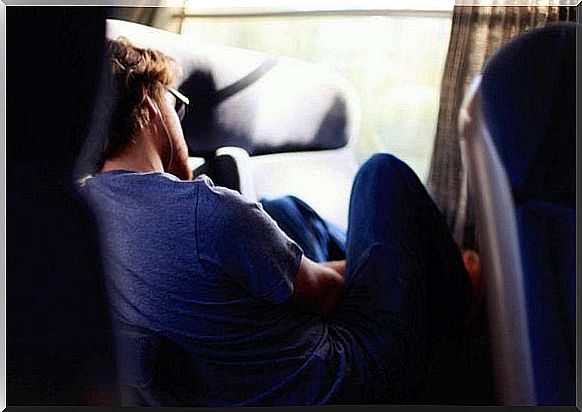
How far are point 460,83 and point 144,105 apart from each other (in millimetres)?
866

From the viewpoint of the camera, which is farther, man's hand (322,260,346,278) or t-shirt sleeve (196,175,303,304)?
man's hand (322,260,346,278)

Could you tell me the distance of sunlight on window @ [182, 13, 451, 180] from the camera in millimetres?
2258

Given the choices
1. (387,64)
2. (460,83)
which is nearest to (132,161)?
(387,64)

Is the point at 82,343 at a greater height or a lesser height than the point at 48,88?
lesser

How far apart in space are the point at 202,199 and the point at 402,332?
66 cm

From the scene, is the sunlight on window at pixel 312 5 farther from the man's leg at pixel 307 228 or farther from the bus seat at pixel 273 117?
the man's leg at pixel 307 228

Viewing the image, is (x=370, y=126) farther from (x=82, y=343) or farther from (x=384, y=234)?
(x=82, y=343)

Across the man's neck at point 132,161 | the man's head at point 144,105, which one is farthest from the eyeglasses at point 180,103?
the man's neck at point 132,161

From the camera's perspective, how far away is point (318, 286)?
7.34ft

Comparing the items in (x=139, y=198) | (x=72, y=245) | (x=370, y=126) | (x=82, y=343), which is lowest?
(x=82, y=343)

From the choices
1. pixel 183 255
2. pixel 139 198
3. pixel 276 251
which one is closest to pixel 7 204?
pixel 139 198

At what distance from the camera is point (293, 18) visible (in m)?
2.25

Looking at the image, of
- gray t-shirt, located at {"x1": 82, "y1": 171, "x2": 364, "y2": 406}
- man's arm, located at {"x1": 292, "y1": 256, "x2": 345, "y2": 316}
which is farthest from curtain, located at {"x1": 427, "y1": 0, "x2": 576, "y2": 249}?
gray t-shirt, located at {"x1": 82, "y1": 171, "x2": 364, "y2": 406}

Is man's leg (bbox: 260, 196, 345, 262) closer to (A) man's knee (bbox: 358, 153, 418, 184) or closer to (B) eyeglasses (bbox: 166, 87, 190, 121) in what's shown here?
(A) man's knee (bbox: 358, 153, 418, 184)
